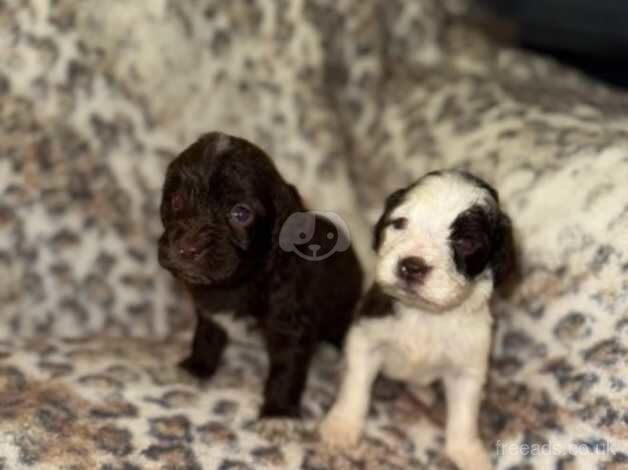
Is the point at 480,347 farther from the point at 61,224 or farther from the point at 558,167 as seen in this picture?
the point at 61,224

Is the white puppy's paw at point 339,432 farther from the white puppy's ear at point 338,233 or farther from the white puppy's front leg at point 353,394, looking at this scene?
the white puppy's ear at point 338,233

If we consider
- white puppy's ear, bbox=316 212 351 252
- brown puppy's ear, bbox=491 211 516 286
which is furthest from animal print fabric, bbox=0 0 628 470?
white puppy's ear, bbox=316 212 351 252

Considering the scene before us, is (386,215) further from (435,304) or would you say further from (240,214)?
(240,214)

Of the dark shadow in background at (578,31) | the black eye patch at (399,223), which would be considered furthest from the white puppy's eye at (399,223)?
the dark shadow in background at (578,31)

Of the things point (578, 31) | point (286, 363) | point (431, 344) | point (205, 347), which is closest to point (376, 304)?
point (431, 344)

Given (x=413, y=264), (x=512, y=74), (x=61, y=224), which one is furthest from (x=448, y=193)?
(x=512, y=74)

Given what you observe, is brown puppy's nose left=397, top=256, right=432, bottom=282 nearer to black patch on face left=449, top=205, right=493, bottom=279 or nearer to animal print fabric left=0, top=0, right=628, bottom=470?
black patch on face left=449, top=205, right=493, bottom=279
